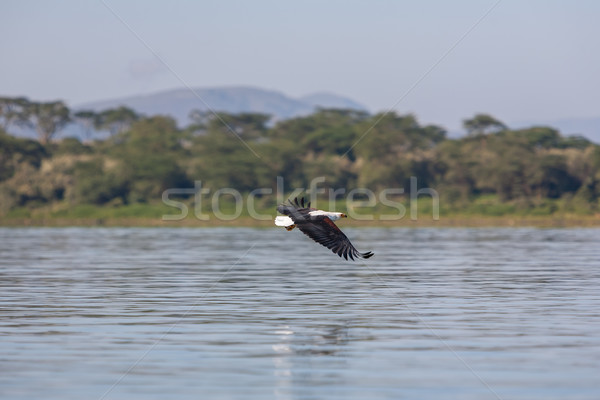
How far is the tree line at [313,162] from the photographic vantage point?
121688 mm

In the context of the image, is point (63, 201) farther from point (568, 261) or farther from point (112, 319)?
point (112, 319)

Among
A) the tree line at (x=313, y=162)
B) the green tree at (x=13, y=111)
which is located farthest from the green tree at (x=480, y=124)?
the green tree at (x=13, y=111)

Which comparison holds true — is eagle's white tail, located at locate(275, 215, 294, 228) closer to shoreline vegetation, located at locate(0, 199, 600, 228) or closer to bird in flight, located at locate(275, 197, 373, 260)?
bird in flight, located at locate(275, 197, 373, 260)

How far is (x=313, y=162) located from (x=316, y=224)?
102469mm

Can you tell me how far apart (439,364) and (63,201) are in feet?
375


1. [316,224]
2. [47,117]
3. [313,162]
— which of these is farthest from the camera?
[47,117]

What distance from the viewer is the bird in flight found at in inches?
933

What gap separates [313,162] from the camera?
127 m

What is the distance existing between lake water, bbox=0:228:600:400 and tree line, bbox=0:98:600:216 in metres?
80.0

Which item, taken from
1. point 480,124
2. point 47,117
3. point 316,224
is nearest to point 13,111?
point 47,117

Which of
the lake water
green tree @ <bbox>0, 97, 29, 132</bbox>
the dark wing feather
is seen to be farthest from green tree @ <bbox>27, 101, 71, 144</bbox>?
the dark wing feather

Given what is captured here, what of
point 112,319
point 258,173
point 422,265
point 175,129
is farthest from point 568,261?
point 175,129

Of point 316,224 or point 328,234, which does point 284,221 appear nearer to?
point 316,224

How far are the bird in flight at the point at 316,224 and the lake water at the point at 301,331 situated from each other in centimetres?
153
